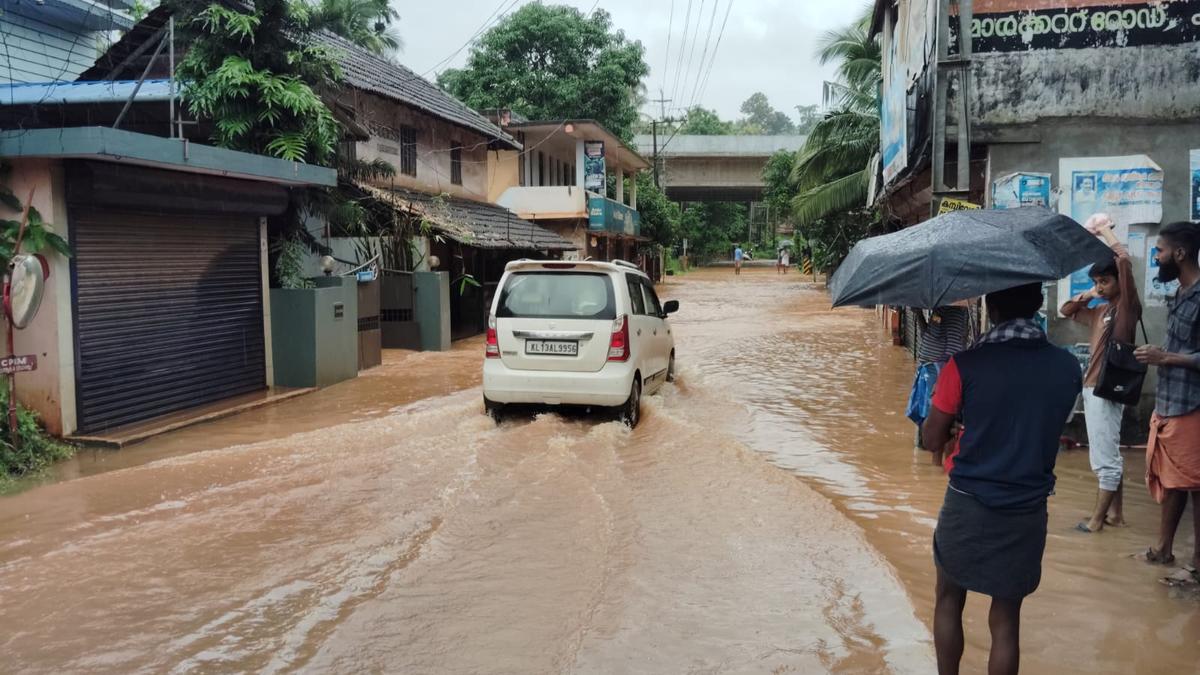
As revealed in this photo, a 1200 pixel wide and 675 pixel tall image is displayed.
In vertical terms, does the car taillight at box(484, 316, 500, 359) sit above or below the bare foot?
above

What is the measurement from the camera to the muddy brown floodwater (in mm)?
4535

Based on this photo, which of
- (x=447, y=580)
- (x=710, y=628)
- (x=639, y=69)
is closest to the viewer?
(x=710, y=628)

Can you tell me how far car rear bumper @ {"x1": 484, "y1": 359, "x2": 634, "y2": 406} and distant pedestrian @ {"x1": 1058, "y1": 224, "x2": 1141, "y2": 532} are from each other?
4406mm

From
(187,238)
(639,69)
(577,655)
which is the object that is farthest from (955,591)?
(639,69)

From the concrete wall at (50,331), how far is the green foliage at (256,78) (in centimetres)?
378

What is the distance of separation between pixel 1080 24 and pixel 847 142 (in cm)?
1663

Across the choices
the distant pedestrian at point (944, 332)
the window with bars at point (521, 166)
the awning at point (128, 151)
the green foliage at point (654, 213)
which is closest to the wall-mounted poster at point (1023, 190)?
the distant pedestrian at point (944, 332)

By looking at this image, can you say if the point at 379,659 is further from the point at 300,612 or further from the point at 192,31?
the point at 192,31

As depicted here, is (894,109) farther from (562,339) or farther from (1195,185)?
(562,339)

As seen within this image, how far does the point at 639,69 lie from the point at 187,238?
28.7 metres

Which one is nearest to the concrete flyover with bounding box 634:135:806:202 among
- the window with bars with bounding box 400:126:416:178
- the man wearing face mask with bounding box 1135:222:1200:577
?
the window with bars with bounding box 400:126:416:178

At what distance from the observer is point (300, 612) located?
16.4 ft

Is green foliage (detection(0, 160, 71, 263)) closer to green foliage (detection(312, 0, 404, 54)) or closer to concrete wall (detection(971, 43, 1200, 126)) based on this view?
concrete wall (detection(971, 43, 1200, 126))

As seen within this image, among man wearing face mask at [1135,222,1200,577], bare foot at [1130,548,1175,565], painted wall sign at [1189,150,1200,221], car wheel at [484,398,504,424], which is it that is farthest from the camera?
car wheel at [484,398,504,424]
